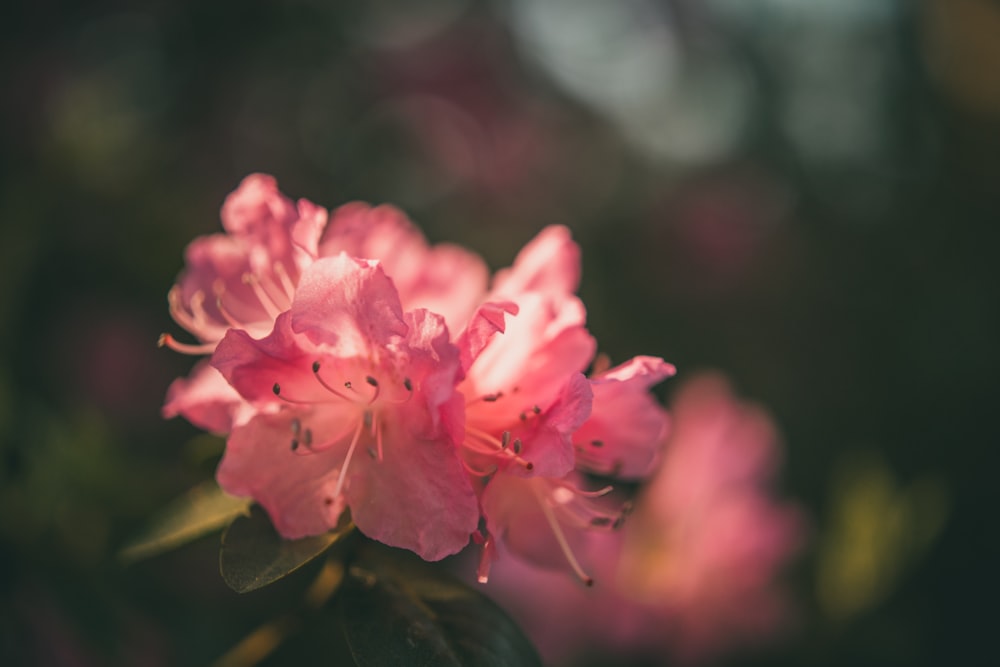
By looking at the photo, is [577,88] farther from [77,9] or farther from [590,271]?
[77,9]

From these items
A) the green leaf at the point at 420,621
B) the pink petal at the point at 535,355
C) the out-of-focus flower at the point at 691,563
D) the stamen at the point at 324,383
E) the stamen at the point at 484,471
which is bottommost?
the out-of-focus flower at the point at 691,563

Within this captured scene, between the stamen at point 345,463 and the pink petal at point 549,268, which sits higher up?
the pink petal at point 549,268

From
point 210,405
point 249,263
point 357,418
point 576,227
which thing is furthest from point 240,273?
point 576,227

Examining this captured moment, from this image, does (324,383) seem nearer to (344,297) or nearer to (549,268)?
(344,297)

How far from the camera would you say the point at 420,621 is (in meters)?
0.86

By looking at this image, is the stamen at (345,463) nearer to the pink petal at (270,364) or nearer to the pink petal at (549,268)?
the pink petal at (270,364)

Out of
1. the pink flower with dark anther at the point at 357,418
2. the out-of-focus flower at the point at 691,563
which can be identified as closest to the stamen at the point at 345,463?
the pink flower with dark anther at the point at 357,418

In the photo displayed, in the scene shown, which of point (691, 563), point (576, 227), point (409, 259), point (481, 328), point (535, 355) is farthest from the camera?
point (576, 227)

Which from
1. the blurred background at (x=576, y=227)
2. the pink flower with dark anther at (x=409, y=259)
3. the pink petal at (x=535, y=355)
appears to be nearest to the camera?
the pink petal at (x=535, y=355)

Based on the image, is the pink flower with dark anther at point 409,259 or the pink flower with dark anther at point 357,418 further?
the pink flower with dark anther at point 409,259

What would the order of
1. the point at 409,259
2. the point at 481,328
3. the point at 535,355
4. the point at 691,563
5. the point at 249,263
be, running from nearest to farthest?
the point at 481,328 < the point at 535,355 < the point at 249,263 < the point at 409,259 < the point at 691,563

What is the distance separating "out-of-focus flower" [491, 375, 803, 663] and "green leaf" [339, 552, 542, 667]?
0.82m

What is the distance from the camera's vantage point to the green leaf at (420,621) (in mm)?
812

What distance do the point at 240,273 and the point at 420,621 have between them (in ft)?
1.60
